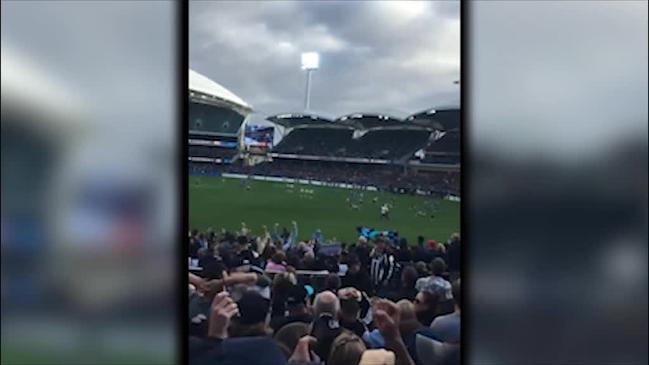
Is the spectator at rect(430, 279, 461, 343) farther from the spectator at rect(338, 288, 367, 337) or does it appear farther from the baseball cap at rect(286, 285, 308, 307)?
the baseball cap at rect(286, 285, 308, 307)

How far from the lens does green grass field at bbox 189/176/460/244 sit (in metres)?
1.75

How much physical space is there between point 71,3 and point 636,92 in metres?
1.76

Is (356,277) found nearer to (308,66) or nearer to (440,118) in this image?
(440,118)

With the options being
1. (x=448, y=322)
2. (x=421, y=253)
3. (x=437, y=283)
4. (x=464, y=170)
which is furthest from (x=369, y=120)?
(x=448, y=322)

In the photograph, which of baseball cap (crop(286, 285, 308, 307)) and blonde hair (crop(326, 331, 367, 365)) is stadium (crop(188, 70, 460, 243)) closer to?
baseball cap (crop(286, 285, 308, 307))

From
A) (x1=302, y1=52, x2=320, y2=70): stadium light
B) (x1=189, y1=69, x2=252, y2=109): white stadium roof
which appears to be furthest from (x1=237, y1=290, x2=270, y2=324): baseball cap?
(x1=302, y1=52, x2=320, y2=70): stadium light

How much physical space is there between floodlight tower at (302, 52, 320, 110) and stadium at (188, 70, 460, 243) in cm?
5

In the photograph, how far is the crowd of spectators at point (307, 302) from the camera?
1756mm

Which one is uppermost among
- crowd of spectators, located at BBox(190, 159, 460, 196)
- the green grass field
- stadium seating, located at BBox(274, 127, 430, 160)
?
stadium seating, located at BBox(274, 127, 430, 160)

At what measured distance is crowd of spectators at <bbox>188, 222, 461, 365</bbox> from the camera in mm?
1756

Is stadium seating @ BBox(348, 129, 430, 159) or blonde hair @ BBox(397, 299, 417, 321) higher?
stadium seating @ BBox(348, 129, 430, 159)

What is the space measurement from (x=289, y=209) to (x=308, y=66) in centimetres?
46

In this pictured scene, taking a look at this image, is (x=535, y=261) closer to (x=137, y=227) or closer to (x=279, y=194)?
(x=279, y=194)

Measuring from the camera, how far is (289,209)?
177 centimetres
